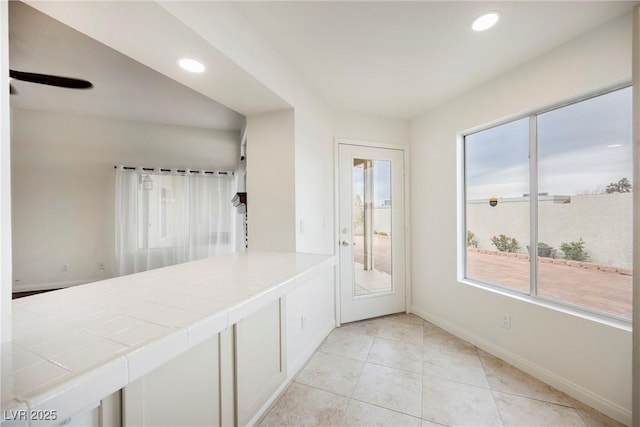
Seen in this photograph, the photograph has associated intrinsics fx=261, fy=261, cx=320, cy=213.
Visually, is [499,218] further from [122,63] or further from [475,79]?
[122,63]

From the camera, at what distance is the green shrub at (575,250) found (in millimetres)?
1837

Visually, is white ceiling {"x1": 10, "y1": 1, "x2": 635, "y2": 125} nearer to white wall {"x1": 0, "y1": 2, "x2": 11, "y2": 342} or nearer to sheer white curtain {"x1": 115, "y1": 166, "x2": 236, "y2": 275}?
white wall {"x1": 0, "y1": 2, "x2": 11, "y2": 342}

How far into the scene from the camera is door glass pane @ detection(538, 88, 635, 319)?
1.65 metres

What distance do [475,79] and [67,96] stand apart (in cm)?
475

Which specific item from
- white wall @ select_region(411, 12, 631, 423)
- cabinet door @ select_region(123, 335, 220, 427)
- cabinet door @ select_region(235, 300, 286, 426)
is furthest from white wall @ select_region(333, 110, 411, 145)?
cabinet door @ select_region(123, 335, 220, 427)

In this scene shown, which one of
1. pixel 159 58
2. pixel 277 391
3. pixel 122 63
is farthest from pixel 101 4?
pixel 277 391

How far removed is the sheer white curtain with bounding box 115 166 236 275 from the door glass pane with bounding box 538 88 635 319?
4279mm

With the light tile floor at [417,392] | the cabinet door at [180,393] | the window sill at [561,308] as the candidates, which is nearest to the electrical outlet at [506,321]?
the window sill at [561,308]

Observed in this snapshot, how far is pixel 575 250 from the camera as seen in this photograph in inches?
73.9

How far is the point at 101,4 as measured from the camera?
103 centimetres

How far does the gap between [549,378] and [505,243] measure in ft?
3.42

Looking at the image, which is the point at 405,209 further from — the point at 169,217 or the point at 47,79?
the point at 169,217

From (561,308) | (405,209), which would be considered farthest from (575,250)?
(405,209)

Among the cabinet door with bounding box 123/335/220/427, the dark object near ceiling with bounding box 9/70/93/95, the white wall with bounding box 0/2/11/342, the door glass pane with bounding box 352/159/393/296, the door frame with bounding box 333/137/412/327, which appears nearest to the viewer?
the white wall with bounding box 0/2/11/342
